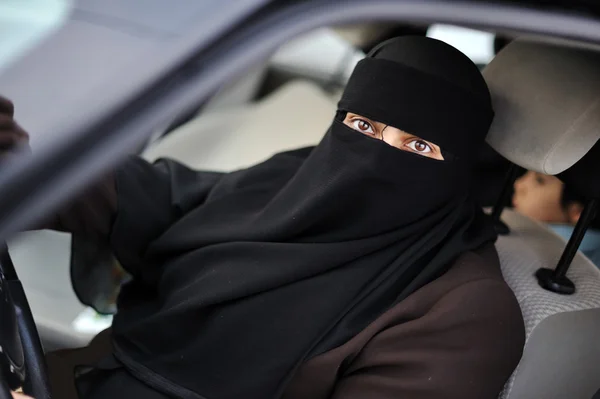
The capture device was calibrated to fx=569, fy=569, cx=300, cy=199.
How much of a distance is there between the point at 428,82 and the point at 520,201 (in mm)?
1028

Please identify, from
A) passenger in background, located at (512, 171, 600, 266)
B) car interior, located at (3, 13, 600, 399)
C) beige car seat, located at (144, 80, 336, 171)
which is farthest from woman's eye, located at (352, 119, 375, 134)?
beige car seat, located at (144, 80, 336, 171)

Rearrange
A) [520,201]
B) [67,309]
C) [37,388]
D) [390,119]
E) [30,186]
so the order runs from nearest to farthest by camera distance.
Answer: [30,186] < [37,388] < [390,119] < [67,309] < [520,201]

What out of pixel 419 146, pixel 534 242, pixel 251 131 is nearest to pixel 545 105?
pixel 419 146

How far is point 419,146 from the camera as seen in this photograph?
1055mm

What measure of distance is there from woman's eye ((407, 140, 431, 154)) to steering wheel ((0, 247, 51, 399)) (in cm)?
70

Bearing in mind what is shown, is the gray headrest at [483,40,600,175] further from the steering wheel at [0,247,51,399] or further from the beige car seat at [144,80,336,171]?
the beige car seat at [144,80,336,171]

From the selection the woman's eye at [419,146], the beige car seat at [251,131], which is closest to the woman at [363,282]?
the woman's eye at [419,146]

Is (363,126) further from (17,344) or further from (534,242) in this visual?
(17,344)

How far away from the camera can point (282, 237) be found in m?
1.11

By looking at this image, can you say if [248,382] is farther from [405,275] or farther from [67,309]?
[67,309]

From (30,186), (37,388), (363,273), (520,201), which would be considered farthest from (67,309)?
(520,201)

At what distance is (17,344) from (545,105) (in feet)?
3.19

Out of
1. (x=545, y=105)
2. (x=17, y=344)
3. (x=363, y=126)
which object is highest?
(x=545, y=105)

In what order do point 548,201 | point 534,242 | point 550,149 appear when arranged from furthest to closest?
point 548,201, point 534,242, point 550,149
